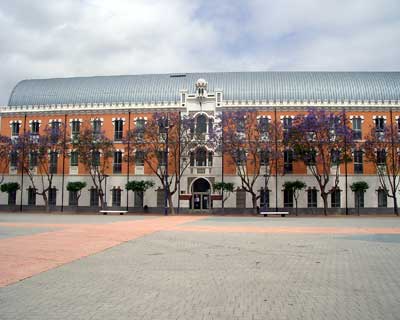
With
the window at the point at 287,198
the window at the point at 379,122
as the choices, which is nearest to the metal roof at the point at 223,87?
the window at the point at 379,122

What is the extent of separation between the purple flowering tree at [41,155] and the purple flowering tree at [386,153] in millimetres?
35001

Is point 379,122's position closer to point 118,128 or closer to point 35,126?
point 118,128

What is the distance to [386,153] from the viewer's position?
1991 inches

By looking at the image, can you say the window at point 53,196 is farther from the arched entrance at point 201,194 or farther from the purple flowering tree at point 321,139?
the purple flowering tree at point 321,139

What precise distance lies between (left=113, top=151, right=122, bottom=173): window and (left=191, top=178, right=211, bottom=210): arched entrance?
944 centimetres

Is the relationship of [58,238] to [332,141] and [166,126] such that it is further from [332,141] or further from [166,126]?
[332,141]

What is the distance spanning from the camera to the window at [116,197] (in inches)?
2203

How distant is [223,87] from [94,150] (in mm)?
18328

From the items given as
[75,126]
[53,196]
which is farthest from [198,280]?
[75,126]

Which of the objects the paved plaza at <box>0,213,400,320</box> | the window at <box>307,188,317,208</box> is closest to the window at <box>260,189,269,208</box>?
the window at <box>307,188,317,208</box>

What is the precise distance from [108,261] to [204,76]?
1965 inches

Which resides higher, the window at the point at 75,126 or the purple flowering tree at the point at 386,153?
the window at the point at 75,126

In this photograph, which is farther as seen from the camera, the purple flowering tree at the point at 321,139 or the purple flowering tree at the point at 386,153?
the purple flowering tree at the point at 386,153

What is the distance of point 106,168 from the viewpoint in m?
54.9
